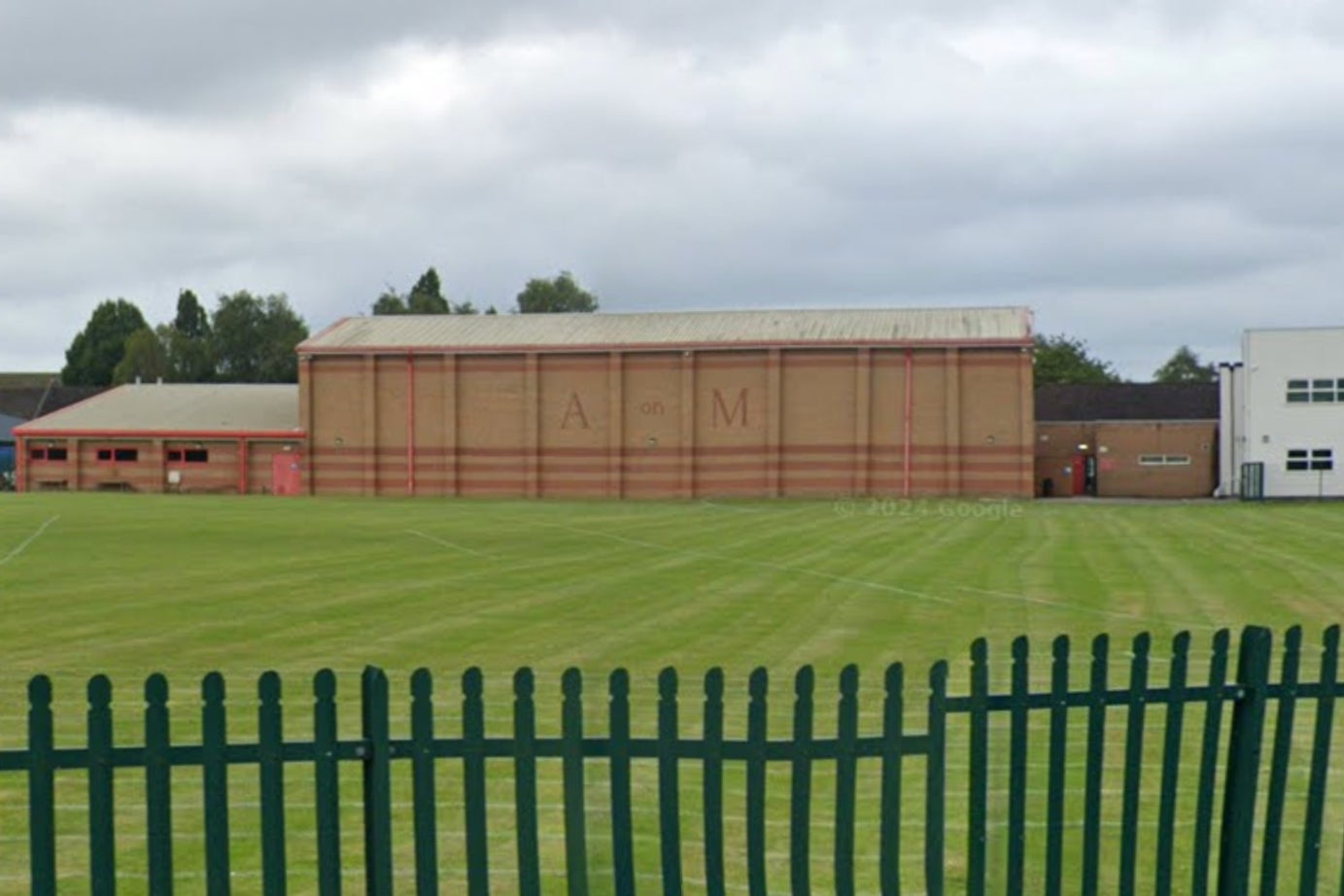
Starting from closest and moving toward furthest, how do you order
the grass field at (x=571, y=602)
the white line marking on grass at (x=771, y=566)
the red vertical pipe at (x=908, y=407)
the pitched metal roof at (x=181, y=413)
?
the grass field at (x=571, y=602) → the white line marking on grass at (x=771, y=566) → the red vertical pipe at (x=908, y=407) → the pitched metal roof at (x=181, y=413)

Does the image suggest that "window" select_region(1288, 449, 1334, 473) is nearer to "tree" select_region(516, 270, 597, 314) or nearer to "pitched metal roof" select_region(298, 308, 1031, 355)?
"pitched metal roof" select_region(298, 308, 1031, 355)

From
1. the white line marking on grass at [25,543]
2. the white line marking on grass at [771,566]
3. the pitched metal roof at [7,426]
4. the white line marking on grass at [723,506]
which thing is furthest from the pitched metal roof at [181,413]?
the white line marking on grass at [771,566]

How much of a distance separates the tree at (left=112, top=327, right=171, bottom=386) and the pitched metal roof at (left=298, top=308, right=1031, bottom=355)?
5472cm

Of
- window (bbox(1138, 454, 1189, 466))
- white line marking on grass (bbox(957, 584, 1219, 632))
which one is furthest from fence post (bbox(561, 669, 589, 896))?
window (bbox(1138, 454, 1189, 466))

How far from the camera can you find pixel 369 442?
76688 millimetres

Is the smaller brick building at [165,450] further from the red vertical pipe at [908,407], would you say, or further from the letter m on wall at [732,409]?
the red vertical pipe at [908,407]

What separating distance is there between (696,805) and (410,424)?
Answer: 222 ft

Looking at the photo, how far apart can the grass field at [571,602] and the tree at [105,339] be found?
347 ft

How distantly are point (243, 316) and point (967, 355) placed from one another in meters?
87.9

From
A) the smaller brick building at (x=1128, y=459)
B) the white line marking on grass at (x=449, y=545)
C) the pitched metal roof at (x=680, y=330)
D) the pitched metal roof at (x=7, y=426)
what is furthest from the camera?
the pitched metal roof at (x=7, y=426)

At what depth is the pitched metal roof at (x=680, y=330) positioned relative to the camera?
73312 millimetres

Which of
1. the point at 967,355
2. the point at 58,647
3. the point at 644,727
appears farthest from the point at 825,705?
the point at 967,355

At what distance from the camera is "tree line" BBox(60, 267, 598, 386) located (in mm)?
132750

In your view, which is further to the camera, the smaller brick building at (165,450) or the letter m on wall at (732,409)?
the smaller brick building at (165,450)
